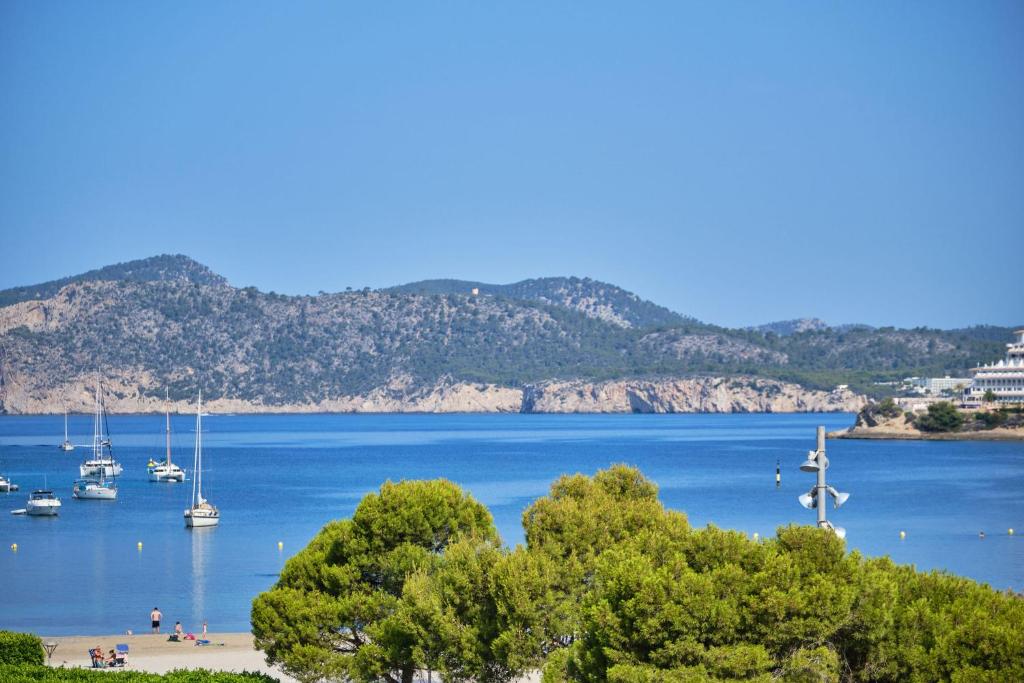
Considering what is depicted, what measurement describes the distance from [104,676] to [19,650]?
103 inches

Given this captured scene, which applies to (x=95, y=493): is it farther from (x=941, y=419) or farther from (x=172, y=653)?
(x=941, y=419)

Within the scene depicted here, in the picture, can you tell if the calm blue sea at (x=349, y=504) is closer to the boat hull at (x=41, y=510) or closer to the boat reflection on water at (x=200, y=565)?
the boat reflection on water at (x=200, y=565)

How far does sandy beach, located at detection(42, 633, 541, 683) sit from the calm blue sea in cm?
246

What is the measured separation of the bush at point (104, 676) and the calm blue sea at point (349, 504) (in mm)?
13171

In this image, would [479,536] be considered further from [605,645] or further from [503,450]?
[503,450]

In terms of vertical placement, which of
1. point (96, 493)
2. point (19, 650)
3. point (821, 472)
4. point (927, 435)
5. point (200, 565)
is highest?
point (821, 472)

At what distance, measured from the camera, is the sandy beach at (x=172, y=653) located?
99.9 feet

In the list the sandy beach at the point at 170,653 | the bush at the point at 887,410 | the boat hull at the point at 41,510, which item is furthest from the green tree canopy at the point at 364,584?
the bush at the point at 887,410

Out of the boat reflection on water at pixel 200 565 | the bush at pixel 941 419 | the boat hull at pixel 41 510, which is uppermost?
the bush at pixel 941 419

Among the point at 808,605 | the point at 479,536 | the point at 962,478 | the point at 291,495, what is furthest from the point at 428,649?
the point at 962,478

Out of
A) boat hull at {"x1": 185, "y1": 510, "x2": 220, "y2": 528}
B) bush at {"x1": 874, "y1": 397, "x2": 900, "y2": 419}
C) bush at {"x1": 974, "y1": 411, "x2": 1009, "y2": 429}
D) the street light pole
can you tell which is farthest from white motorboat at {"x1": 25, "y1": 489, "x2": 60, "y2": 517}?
bush at {"x1": 874, "y1": 397, "x2": 900, "y2": 419}

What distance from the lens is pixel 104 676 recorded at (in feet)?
81.8

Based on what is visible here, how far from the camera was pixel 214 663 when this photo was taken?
3125 centimetres

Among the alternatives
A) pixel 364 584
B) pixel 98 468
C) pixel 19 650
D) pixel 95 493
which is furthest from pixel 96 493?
pixel 364 584
